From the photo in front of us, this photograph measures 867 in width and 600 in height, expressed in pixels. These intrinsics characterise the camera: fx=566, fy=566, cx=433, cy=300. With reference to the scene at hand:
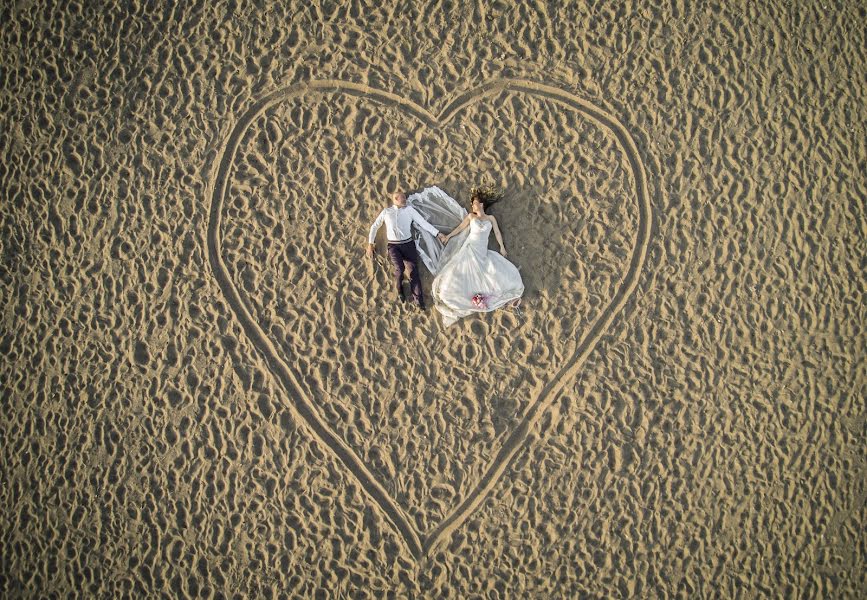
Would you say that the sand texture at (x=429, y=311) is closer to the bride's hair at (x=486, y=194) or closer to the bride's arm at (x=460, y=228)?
the bride's hair at (x=486, y=194)

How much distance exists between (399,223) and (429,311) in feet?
2.57

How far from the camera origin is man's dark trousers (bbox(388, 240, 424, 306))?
4645 millimetres

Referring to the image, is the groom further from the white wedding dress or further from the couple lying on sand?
the white wedding dress

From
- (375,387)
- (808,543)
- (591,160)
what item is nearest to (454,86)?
(591,160)

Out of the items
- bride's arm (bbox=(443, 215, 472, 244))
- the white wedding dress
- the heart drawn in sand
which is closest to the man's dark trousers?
the white wedding dress

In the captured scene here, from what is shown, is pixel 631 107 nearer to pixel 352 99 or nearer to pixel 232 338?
pixel 352 99

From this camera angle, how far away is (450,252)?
187 inches

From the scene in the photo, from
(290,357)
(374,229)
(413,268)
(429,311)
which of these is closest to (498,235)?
(413,268)

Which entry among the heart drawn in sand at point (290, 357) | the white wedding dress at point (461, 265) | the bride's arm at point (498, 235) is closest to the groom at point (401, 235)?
the white wedding dress at point (461, 265)

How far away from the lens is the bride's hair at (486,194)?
15.3 feet

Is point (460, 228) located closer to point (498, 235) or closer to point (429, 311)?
point (498, 235)

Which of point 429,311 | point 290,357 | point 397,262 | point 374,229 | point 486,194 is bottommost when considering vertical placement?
point 290,357

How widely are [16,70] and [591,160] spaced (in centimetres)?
496

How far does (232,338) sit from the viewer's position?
4762 millimetres
